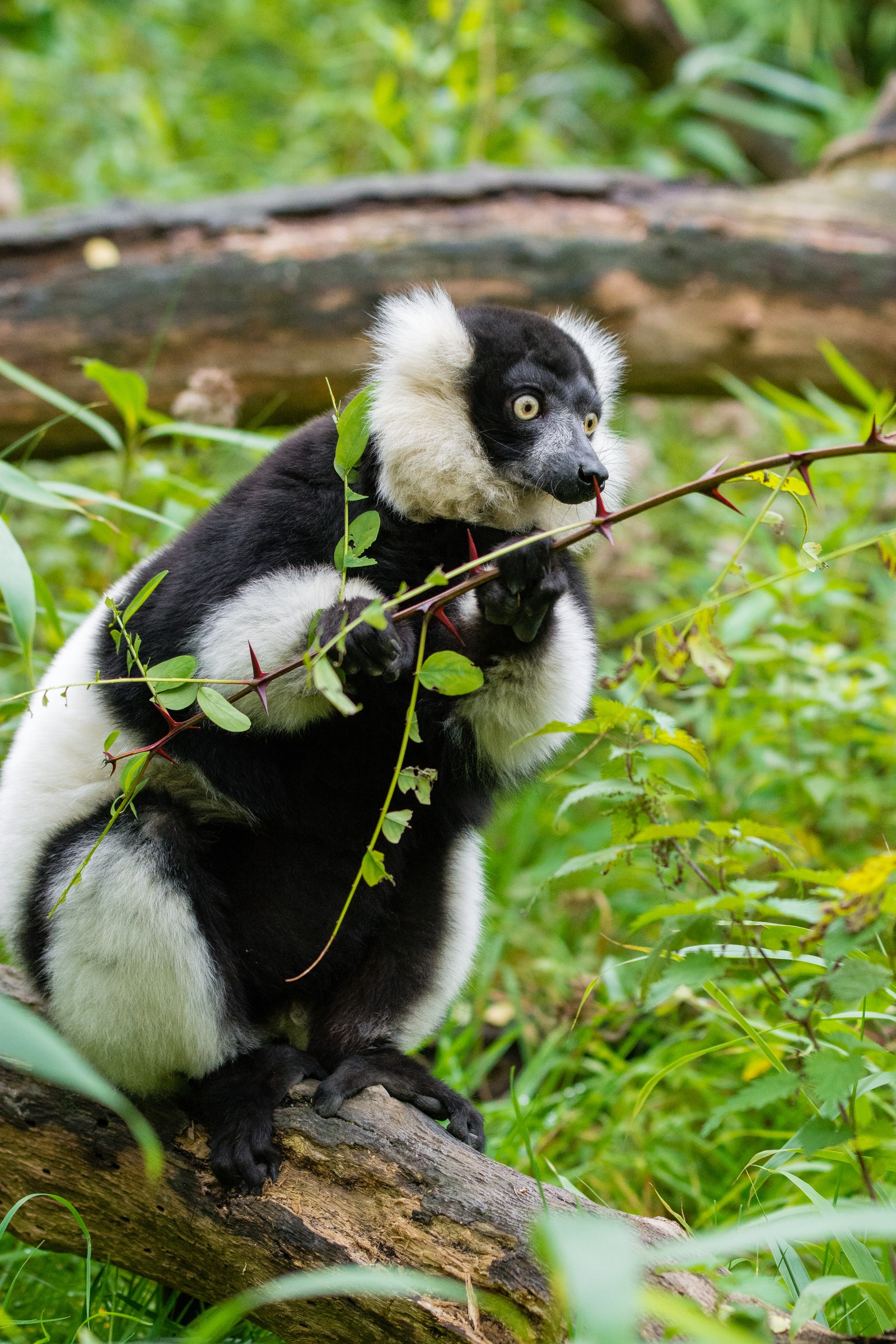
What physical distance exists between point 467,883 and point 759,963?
101 centimetres

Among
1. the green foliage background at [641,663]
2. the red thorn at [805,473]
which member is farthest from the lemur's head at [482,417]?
the red thorn at [805,473]

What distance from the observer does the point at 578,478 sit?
3266mm

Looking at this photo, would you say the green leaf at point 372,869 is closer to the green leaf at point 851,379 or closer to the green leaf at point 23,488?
the green leaf at point 23,488

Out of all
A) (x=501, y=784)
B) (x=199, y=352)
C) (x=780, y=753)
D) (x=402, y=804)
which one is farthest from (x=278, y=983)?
(x=199, y=352)

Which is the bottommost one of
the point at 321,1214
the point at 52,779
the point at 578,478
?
the point at 321,1214

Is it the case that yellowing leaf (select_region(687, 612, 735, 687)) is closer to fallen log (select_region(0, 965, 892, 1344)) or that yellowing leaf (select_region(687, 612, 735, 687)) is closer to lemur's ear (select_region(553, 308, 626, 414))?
fallen log (select_region(0, 965, 892, 1344))

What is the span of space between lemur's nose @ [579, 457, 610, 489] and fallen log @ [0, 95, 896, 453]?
3.05 meters

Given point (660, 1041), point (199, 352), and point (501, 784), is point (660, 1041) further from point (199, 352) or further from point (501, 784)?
point (199, 352)

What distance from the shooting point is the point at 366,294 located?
620cm

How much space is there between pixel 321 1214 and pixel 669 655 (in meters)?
1.62

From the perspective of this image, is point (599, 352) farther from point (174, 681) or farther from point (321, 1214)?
point (321, 1214)

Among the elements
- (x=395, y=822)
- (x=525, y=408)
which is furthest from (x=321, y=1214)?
(x=525, y=408)

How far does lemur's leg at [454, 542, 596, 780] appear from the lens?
302cm

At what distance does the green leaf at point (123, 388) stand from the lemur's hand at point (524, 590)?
6.45 feet
